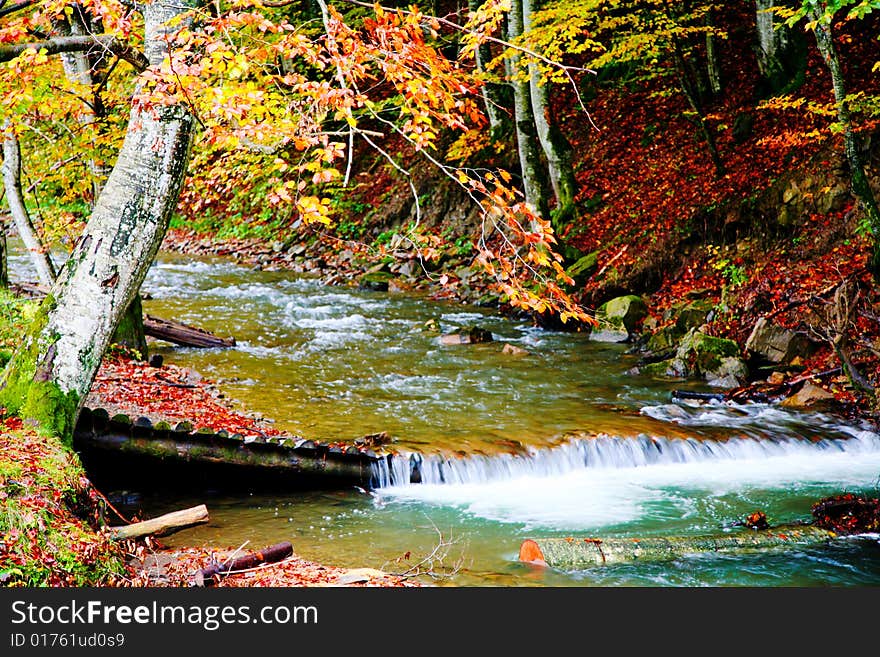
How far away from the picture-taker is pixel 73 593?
4.29m

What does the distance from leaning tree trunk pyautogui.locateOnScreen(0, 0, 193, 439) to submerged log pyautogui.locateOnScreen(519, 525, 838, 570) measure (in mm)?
3808

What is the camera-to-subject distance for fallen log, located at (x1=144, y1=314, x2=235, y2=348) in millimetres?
13148

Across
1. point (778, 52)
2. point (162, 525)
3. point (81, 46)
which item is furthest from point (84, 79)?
point (778, 52)

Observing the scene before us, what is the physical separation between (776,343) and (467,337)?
533 cm

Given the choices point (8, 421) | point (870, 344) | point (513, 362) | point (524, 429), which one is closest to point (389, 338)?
point (513, 362)

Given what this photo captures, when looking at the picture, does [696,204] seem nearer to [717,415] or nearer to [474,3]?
[717,415]

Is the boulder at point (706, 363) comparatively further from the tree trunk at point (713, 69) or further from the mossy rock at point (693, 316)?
the tree trunk at point (713, 69)

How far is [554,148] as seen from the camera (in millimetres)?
16109

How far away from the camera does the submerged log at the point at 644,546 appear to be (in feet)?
19.8

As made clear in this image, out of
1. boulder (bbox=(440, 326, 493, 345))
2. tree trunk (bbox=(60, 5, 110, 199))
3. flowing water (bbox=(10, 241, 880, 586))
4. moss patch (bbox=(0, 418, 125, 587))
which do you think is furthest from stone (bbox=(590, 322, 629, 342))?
moss patch (bbox=(0, 418, 125, 587))

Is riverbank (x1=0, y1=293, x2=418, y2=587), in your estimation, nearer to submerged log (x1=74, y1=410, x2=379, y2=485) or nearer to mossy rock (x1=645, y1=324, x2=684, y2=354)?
submerged log (x1=74, y1=410, x2=379, y2=485)

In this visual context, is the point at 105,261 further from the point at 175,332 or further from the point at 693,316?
the point at 693,316

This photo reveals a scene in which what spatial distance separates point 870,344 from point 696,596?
20.2 ft

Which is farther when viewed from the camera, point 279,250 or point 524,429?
point 279,250
